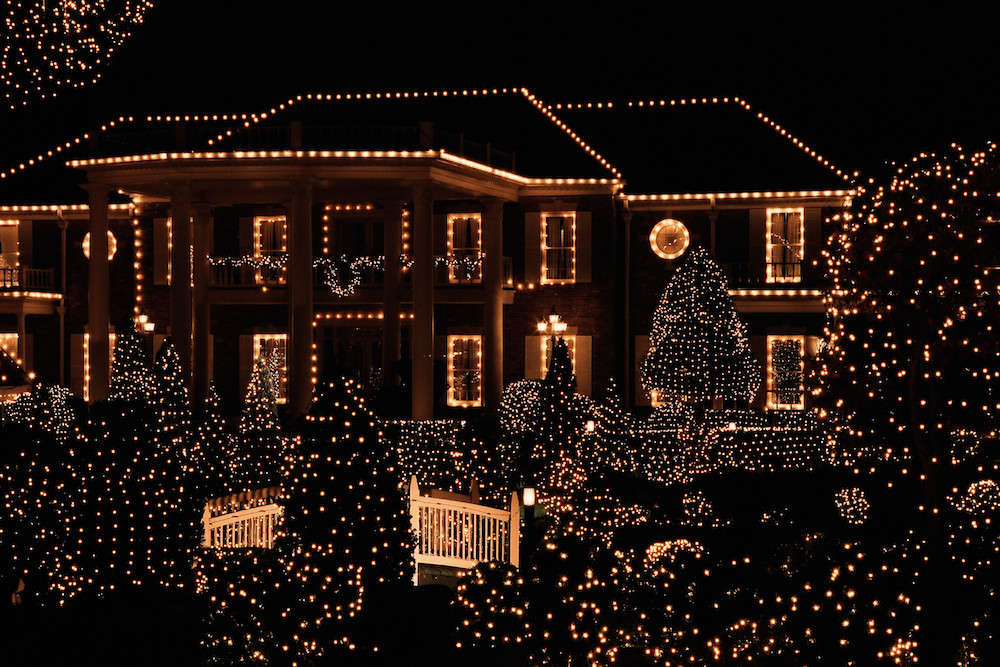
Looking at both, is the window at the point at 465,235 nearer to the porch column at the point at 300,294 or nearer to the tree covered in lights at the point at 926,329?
the porch column at the point at 300,294

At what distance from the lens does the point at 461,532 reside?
1527 cm

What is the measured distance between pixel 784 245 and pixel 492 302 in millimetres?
7287

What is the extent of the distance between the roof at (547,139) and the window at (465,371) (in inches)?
186

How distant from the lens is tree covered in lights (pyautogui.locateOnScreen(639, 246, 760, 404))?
2392 centimetres

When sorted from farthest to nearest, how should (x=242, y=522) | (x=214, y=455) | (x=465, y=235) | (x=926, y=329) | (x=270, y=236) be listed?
(x=270, y=236), (x=465, y=235), (x=214, y=455), (x=242, y=522), (x=926, y=329)

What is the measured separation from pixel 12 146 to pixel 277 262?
44.4ft

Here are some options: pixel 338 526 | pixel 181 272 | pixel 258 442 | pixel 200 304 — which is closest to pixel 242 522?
pixel 338 526

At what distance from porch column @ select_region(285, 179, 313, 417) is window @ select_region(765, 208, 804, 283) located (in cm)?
1130

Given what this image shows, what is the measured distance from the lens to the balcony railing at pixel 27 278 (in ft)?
106

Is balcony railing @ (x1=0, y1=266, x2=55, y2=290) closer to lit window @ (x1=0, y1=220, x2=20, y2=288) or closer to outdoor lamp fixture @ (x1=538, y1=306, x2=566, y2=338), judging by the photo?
lit window @ (x1=0, y1=220, x2=20, y2=288)

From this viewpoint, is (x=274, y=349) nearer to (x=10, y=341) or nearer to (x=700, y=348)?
(x=10, y=341)

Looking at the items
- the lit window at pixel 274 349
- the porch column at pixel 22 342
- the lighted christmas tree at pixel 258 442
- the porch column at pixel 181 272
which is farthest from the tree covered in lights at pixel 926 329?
the porch column at pixel 22 342

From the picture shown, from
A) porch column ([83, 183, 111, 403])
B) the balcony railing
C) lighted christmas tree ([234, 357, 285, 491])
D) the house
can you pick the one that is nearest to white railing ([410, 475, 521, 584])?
lighted christmas tree ([234, 357, 285, 491])

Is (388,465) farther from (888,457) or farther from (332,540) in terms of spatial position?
(888,457)
